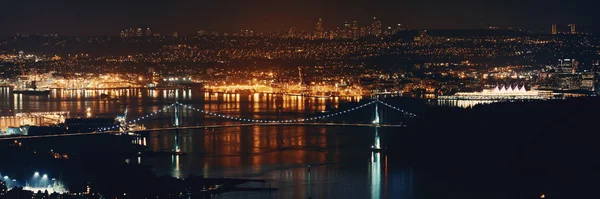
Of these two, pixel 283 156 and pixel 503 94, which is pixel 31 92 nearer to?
pixel 503 94

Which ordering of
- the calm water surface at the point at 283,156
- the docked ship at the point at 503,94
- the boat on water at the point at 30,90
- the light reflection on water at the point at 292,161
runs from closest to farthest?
the light reflection on water at the point at 292,161, the calm water surface at the point at 283,156, the docked ship at the point at 503,94, the boat on water at the point at 30,90

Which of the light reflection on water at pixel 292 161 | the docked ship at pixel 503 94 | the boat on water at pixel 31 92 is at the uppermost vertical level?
the boat on water at pixel 31 92

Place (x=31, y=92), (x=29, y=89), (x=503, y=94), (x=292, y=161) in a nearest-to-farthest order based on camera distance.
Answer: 1. (x=292, y=161)
2. (x=503, y=94)
3. (x=31, y=92)
4. (x=29, y=89)

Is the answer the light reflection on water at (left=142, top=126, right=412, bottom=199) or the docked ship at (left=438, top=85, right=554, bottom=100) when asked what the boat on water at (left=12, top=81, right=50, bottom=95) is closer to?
the docked ship at (left=438, top=85, right=554, bottom=100)

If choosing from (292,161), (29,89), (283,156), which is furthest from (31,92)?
(292,161)

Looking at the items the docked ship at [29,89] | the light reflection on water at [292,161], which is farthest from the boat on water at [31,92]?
the light reflection on water at [292,161]

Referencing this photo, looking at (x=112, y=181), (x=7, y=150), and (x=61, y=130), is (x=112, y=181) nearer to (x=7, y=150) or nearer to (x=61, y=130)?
(x=7, y=150)

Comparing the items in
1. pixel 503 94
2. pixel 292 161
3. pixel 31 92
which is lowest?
pixel 292 161

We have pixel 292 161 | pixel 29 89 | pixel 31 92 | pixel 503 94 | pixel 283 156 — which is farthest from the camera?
pixel 29 89

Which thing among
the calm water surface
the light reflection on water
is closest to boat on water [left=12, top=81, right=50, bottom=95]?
the calm water surface

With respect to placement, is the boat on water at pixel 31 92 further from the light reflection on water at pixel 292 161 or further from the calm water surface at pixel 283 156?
the light reflection on water at pixel 292 161

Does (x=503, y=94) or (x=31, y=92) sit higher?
(x=31, y=92)
